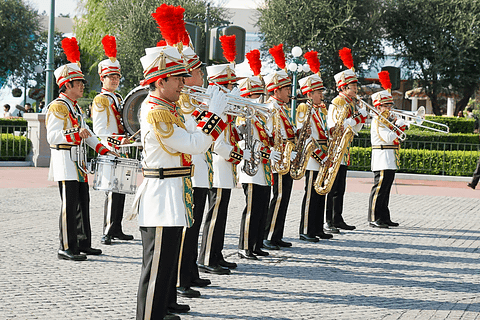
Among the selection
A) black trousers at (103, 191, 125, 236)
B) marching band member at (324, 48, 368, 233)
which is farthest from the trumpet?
black trousers at (103, 191, 125, 236)

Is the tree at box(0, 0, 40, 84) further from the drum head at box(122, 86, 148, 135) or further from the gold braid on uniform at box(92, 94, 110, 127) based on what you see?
the drum head at box(122, 86, 148, 135)

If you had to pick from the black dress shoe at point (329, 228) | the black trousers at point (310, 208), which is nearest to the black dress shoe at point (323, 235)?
the black trousers at point (310, 208)

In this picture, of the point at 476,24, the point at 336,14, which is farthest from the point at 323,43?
the point at 476,24

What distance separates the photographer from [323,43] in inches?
1188

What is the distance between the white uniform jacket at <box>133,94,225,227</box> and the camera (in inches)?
173

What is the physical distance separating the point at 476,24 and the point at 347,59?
74.7 feet

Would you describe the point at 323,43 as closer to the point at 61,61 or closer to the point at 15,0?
the point at 15,0

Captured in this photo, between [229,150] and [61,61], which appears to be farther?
[61,61]

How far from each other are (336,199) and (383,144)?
1213 mm

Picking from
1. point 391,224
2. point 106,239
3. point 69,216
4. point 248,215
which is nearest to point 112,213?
point 106,239

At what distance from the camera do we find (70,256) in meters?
7.01

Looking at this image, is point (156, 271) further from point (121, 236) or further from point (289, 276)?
point (121, 236)

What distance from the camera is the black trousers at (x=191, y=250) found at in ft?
18.9

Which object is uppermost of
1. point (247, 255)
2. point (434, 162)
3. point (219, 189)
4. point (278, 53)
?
point (278, 53)
